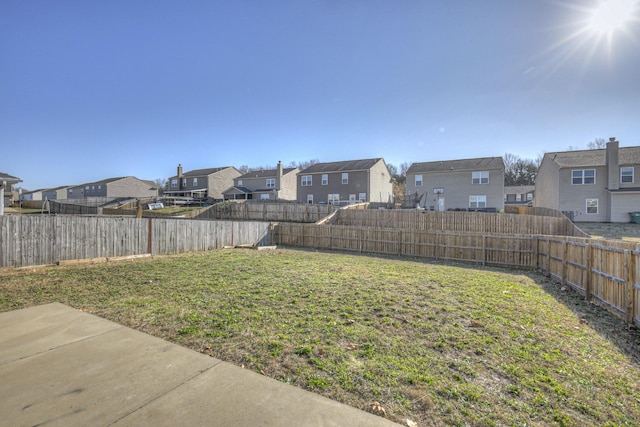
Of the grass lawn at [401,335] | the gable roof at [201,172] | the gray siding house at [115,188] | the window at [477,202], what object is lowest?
the grass lawn at [401,335]

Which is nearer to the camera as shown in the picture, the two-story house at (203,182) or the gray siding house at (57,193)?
the two-story house at (203,182)

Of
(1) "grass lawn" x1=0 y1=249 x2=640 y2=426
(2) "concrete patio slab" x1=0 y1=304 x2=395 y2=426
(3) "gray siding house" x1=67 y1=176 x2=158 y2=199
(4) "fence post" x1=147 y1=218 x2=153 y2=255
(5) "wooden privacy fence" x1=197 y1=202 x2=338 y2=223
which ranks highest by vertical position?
(3) "gray siding house" x1=67 y1=176 x2=158 y2=199

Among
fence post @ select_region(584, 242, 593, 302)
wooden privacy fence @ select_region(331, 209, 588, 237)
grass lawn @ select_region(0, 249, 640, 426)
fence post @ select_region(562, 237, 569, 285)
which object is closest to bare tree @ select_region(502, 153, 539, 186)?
wooden privacy fence @ select_region(331, 209, 588, 237)

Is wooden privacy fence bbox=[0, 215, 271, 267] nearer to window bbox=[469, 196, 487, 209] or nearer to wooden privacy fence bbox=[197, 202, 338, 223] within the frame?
wooden privacy fence bbox=[197, 202, 338, 223]

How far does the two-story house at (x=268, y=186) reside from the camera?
39.2 metres

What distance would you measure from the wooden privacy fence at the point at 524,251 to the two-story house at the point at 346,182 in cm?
1554

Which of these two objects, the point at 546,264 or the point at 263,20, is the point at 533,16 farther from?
the point at 263,20

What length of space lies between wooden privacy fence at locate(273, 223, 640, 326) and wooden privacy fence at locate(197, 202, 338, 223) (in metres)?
6.11

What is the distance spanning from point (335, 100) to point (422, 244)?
9970 millimetres

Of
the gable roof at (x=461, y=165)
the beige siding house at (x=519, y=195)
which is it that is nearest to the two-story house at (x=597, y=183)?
the gable roof at (x=461, y=165)

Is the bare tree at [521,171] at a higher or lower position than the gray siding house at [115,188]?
higher

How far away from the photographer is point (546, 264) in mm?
10414

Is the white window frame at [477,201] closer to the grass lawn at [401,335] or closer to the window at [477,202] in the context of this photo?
the window at [477,202]

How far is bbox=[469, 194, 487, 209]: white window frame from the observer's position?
28.4 metres
